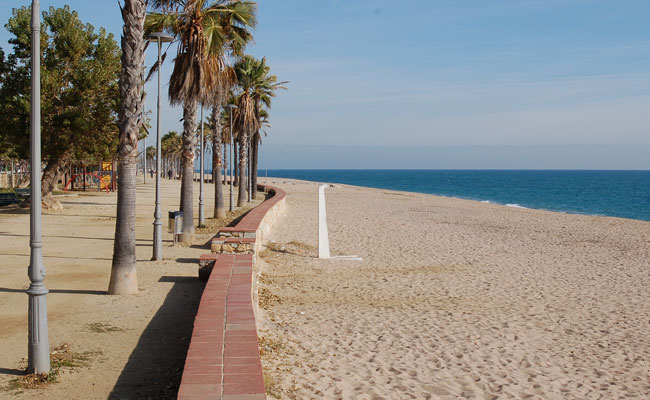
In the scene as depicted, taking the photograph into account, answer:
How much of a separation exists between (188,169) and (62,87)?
34.2 feet

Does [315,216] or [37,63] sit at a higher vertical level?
[37,63]

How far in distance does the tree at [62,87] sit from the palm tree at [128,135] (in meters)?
15.4

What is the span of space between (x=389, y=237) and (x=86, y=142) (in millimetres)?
14262

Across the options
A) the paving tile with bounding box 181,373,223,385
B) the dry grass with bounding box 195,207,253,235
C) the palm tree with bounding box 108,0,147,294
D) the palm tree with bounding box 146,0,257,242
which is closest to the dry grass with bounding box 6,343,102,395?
the paving tile with bounding box 181,373,223,385

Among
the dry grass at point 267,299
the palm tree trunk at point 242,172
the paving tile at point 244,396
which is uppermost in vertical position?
the palm tree trunk at point 242,172

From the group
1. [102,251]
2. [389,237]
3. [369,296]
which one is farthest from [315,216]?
[369,296]

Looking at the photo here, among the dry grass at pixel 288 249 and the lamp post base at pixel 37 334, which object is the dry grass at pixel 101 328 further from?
the dry grass at pixel 288 249

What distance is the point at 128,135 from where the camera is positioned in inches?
365

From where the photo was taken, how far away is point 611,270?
48.0 ft

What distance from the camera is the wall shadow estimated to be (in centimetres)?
558

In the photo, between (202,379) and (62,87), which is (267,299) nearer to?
(202,379)

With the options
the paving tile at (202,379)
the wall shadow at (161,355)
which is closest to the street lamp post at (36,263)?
the wall shadow at (161,355)

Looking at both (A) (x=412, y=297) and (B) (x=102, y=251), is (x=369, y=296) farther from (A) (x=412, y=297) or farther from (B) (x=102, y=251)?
(B) (x=102, y=251)

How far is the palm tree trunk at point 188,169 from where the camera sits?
16.5 metres
